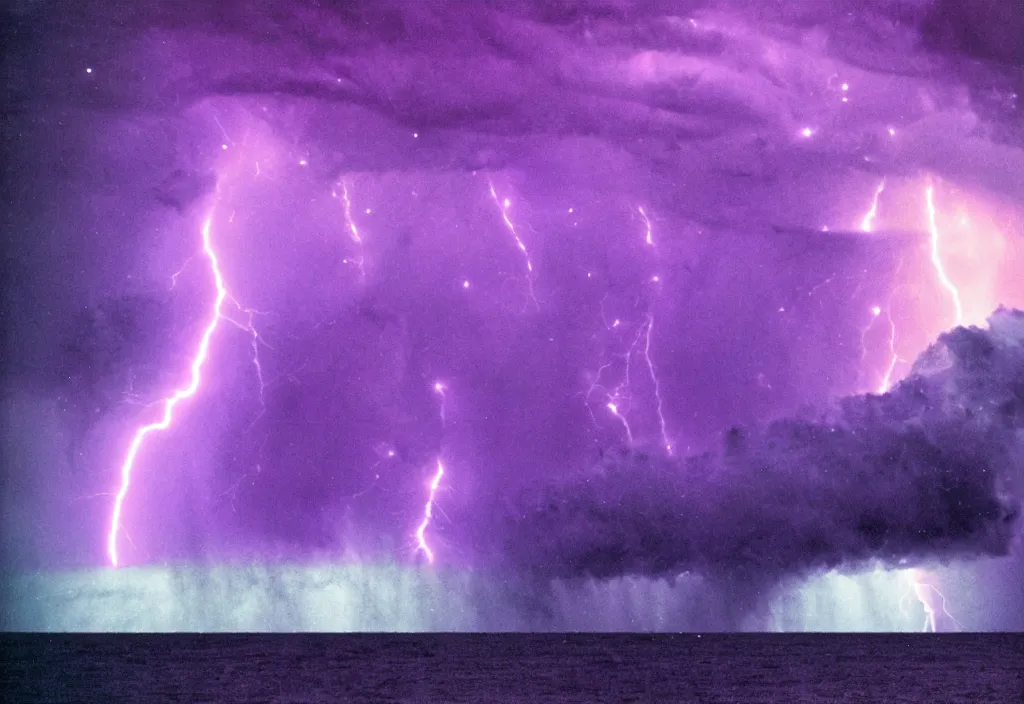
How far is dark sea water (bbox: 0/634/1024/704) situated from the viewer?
302 cm

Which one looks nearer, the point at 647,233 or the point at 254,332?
the point at 254,332

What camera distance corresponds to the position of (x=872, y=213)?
4246 millimetres

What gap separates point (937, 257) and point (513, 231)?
202 centimetres

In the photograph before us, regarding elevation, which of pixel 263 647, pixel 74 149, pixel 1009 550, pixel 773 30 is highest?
pixel 773 30

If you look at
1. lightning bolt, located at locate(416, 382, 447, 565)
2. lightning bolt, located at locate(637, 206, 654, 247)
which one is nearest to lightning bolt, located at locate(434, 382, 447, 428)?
lightning bolt, located at locate(416, 382, 447, 565)

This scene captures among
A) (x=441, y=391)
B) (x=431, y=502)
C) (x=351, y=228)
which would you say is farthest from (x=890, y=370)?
(x=351, y=228)

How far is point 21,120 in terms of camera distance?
409 cm

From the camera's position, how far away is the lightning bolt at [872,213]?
4.24m

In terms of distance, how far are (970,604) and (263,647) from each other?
319 centimetres

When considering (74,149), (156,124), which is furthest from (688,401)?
(74,149)

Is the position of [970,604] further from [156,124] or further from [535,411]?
[156,124]

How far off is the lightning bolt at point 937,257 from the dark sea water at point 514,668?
1512 millimetres

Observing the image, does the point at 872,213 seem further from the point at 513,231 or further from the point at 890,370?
→ the point at 513,231

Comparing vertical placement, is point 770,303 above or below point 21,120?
below
